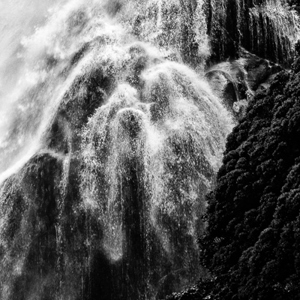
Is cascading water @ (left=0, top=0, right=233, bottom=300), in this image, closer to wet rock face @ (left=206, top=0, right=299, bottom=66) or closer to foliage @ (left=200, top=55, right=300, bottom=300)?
wet rock face @ (left=206, top=0, right=299, bottom=66)

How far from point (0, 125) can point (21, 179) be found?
6520 mm

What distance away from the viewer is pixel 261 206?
61.4 feet

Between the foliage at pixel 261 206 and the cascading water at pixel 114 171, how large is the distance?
14.0 feet

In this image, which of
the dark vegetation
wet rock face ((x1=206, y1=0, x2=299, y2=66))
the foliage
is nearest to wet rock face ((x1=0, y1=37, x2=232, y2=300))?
wet rock face ((x1=206, y1=0, x2=299, y2=66))

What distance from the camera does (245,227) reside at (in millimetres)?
18859

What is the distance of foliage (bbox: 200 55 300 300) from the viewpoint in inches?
667

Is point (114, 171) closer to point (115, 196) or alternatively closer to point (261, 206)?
point (115, 196)

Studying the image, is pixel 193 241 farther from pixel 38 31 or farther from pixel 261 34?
pixel 38 31

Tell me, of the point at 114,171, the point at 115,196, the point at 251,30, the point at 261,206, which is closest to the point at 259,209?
the point at 261,206

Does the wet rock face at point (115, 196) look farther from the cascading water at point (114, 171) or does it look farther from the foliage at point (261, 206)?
the foliage at point (261, 206)

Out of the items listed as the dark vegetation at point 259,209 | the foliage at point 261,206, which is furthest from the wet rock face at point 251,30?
the foliage at point 261,206

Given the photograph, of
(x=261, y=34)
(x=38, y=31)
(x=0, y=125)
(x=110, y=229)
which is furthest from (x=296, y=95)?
(x=38, y=31)

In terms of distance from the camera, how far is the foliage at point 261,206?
667 inches

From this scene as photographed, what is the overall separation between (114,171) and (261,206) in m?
8.72
